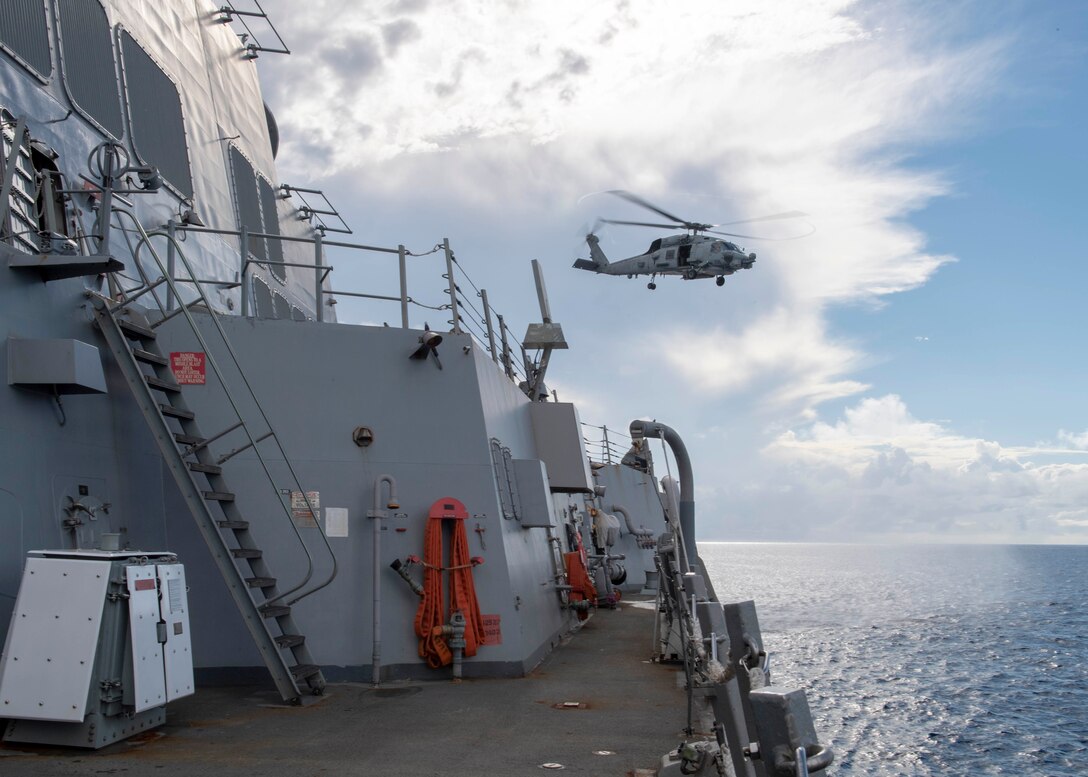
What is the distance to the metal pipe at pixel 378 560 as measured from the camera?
8289 millimetres

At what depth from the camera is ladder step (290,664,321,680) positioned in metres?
7.46

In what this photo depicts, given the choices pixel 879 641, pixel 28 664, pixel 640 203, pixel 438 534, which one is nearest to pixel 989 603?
pixel 879 641

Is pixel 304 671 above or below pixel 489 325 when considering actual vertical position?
below

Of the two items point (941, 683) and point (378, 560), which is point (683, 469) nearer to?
point (378, 560)

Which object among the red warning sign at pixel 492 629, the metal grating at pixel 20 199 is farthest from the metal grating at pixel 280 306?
the red warning sign at pixel 492 629

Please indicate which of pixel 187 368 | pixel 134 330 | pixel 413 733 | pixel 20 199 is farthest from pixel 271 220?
pixel 413 733

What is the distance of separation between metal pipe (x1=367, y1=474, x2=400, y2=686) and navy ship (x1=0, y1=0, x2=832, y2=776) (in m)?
0.03

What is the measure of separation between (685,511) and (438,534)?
4.75m

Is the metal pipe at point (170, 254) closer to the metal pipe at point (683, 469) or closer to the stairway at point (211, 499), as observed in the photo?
the stairway at point (211, 499)

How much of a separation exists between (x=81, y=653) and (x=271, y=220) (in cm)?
855

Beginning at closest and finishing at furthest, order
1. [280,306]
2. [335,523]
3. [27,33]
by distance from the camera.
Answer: [27,33], [335,523], [280,306]

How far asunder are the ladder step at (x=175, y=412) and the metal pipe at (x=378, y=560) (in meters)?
1.82

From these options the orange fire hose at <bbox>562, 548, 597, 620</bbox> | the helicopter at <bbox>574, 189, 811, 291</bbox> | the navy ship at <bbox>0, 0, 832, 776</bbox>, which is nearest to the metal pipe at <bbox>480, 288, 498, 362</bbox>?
Result: the navy ship at <bbox>0, 0, 832, 776</bbox>

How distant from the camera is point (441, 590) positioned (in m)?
8.62
